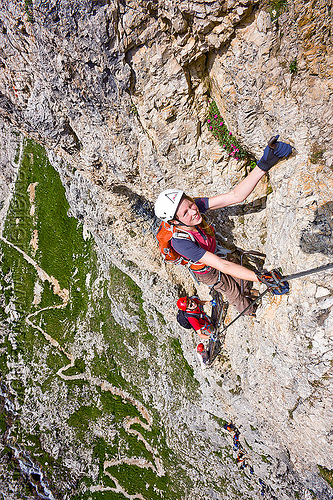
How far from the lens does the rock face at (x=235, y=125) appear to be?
258 inches

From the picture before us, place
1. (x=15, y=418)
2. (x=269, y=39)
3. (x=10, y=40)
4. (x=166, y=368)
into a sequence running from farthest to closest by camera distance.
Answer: (x=15, y=418) → (x=166, y=368) → (x=10, y=40) → (x=269, y=39)

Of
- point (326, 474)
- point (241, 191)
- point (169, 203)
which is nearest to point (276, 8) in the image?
point (241, 191)

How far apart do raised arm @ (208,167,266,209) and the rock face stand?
2.70 ft

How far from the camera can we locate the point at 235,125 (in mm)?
8258

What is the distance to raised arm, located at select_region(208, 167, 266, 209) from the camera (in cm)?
748

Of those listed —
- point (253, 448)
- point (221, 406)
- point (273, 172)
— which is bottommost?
point (253, 448)

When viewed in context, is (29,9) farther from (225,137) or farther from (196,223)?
(196,223)

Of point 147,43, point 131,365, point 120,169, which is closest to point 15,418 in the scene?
point 131,365

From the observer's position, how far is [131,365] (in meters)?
20.0

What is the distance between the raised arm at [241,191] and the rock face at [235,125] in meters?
0.82

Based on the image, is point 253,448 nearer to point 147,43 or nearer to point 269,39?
point 269,39

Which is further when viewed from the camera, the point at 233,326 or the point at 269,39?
the point at 233,326

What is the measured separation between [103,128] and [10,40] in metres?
5.18

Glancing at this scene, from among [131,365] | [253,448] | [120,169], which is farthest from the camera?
[131,365]
